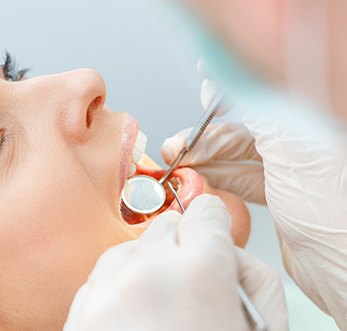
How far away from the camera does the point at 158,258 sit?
0.83m

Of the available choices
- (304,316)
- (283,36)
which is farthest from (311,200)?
(304,316)

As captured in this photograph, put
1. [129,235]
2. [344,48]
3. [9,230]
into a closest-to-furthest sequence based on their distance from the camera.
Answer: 1. [344,48]
2. [9,230]
3. [129,235]

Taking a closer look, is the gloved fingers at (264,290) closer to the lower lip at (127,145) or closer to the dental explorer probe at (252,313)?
the dental explorer probe at (252,313)

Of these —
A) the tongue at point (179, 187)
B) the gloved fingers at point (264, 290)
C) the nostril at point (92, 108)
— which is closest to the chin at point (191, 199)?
the tongue at point (179, 187)

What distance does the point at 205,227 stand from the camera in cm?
87

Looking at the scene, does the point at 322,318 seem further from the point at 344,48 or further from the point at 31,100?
the point at 344,48

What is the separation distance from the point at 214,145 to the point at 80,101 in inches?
22.0

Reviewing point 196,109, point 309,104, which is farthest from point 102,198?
point 196,109

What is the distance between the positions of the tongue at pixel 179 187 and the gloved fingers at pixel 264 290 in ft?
1.42

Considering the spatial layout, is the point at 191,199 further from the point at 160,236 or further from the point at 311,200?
the point at 160,236

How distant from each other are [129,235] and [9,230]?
0.25 meters

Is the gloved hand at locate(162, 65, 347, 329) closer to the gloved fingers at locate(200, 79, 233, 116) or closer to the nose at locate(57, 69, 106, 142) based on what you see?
the gloved fingers at locate(200, 79, 233, 116)

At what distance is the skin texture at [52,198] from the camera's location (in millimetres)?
1073

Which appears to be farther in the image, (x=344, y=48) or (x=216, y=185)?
(x=216, y=185)
